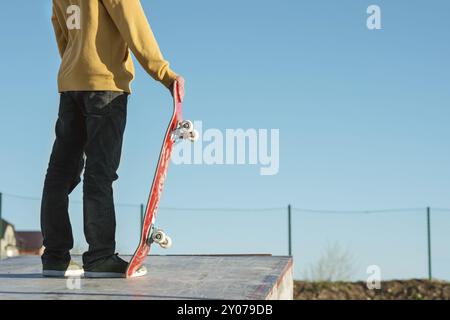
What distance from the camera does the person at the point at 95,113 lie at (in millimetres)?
4152

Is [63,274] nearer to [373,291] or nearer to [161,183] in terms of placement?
[161,183]

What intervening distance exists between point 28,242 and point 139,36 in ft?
32.7

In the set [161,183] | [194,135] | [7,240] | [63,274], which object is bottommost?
[7,240]

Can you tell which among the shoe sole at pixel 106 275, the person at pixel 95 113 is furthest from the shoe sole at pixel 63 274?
the shoe sole at pixel 106 275

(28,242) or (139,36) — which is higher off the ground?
(139,36)

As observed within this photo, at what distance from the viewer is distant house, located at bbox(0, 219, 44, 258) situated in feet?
39.6

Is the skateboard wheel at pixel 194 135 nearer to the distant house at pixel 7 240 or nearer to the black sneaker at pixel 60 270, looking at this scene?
the black sneaker at pixel 60 270

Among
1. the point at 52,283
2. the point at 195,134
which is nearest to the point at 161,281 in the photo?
the point at 52,283

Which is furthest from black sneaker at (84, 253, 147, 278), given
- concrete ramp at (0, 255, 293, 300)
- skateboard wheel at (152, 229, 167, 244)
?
skateboard wheel at (152, 229, 167, 244)

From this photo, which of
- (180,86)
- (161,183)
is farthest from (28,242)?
(180,86)

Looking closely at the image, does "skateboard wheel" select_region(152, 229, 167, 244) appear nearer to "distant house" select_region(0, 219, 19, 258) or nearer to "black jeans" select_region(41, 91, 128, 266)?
"black jeans" select_region(41, 91, 128, 266)

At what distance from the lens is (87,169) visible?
13.8ft

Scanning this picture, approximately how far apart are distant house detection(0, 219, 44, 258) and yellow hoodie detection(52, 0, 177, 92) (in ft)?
26.4

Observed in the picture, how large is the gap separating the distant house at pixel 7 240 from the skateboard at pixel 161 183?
8.12 metres
